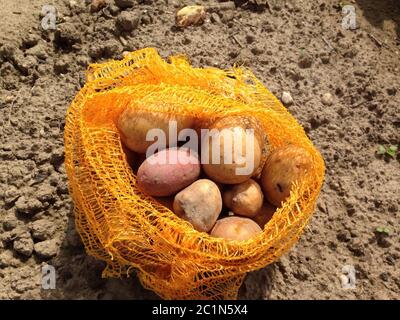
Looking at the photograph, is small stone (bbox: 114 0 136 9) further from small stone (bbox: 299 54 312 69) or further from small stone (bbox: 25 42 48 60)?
small stone (bbox: 299 54 312 69)

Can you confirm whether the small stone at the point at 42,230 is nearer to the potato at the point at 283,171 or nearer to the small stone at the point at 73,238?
the small stone at the point at 73,238

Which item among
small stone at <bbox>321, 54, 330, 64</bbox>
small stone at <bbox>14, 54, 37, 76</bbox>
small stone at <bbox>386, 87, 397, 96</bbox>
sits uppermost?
small stone at <bbox>386, 87, 397, 96</bbox>

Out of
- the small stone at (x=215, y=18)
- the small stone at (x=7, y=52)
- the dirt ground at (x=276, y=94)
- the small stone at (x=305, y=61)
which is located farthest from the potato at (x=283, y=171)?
the small stone at (x=7, y=52)

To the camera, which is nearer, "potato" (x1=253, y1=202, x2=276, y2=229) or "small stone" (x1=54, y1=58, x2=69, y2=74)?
"potato" (x1=253, y1=202, x2=276, y2=229)

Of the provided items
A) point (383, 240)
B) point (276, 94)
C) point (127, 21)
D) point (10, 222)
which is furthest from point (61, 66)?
point (383, 240)

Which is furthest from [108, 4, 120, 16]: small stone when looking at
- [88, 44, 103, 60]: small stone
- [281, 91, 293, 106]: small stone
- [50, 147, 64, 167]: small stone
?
[281, 91, 293, 106]: small stone

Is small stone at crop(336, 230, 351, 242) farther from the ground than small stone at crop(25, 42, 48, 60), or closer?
farther from the ground
